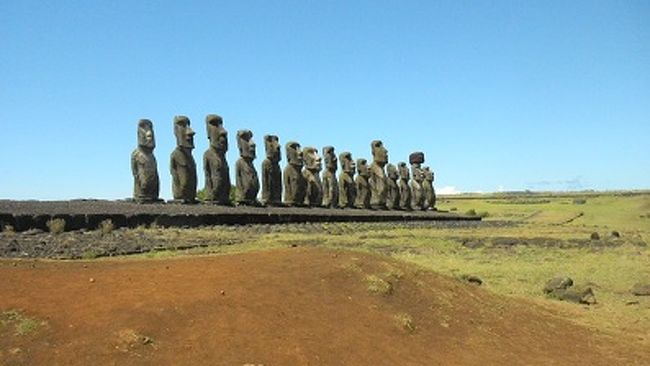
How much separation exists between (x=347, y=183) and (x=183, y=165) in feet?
46.1

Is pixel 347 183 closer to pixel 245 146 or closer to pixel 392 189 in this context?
pixel 392 189

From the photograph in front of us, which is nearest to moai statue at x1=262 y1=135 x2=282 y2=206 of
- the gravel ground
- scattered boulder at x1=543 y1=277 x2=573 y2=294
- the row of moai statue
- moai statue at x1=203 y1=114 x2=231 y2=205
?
the row of moai statue

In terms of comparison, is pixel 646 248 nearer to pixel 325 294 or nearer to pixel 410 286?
pixel 410 286

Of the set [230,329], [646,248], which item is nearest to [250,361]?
[230,329]

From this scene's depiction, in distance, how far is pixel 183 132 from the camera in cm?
2588

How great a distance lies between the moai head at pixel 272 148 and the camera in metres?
31.2

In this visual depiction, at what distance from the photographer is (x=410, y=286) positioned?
30.3 feet

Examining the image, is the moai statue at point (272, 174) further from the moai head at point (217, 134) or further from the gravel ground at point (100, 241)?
the gravel ground at point (100, 241)

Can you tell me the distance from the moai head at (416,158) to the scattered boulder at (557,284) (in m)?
35.2

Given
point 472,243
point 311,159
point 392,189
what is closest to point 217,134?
point 311,159

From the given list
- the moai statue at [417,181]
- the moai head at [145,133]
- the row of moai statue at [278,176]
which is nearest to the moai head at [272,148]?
the row of moai statue at [278,176]

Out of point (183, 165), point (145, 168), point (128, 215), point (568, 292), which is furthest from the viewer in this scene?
A: point (183, 165)

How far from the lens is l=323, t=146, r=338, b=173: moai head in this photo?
37.8m

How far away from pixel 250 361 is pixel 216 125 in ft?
72.8
